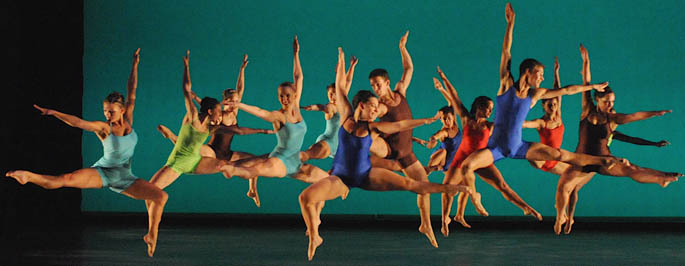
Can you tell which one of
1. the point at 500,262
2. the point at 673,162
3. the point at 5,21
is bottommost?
the point at 500,262

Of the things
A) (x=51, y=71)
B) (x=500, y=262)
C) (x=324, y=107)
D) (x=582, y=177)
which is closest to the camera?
(x=500, y=262)

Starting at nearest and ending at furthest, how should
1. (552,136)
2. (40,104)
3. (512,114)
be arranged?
(512,114)
(552,136)
(40,104)

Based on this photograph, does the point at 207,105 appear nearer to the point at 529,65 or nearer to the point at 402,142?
the point at 402,142

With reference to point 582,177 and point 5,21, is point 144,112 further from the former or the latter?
point 582,177

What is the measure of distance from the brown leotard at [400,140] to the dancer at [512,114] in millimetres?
670

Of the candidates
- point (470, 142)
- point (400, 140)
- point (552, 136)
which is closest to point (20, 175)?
point (400, 140)

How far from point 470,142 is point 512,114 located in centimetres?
84

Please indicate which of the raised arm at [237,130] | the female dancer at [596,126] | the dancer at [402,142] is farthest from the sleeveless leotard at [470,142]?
the raised arm at [237,130]

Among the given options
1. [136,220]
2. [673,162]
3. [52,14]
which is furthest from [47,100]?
[673,162]

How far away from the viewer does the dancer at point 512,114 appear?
7.44 metres

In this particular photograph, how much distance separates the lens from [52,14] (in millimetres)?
11148

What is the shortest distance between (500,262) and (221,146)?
3.40 metres

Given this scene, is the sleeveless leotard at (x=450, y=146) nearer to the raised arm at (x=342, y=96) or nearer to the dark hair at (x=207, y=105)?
the raised arm at (x=342, y=96)

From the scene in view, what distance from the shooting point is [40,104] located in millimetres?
10977
